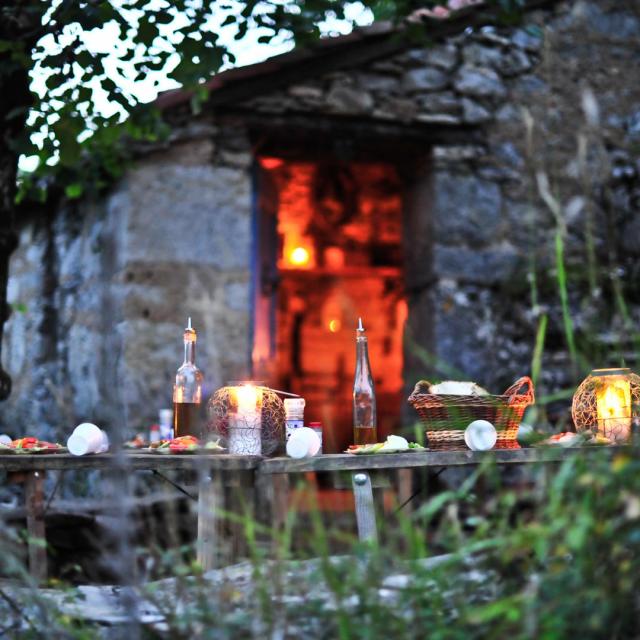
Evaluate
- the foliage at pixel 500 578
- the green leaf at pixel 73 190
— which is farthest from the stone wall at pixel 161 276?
the foliage at pixel 500 578

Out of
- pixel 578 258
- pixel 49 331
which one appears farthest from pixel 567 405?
pixel 49 331

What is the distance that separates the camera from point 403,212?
6.16m

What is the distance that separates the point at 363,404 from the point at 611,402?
0.78 m

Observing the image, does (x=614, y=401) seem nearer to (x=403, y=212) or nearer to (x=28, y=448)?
(x=28, y=448)

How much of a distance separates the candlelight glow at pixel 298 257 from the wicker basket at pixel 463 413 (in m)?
5.26

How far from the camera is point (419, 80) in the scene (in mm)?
5789

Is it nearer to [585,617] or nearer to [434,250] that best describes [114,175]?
[434,250]

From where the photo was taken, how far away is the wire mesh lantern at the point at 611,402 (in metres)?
3.00

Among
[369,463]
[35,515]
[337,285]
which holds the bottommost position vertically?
[35,515]

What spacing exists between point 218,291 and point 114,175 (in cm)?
87

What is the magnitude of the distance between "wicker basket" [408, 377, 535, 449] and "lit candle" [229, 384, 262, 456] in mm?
489

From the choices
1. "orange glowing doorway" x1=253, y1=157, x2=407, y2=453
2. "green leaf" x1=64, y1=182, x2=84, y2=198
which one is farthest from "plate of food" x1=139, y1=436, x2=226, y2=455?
A: "orange glowing doorway" x1=253, y1=157, x2=407, y2=453

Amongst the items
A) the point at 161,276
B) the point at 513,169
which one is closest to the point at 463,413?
the point at 161,276

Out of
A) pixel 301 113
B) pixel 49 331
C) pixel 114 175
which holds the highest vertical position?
pixel 301 113
